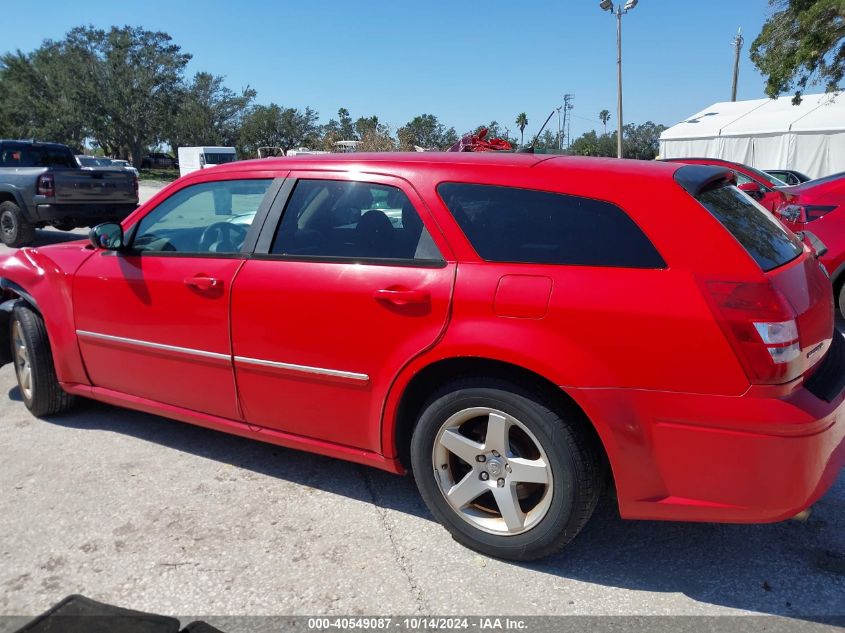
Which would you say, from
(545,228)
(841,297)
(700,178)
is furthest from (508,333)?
(841,297)

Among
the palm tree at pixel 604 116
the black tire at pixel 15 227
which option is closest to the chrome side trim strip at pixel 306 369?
the black tire at pixel 15 227

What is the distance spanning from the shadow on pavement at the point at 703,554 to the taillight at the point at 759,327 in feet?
2.95

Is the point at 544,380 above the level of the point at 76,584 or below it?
above

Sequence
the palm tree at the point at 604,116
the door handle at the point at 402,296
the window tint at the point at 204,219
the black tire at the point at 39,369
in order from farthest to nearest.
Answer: the palm tree at the point at 604,116
the black tire at the point at 39,369
the window tint at the point at 204,219
the door handle at the point at 402,296

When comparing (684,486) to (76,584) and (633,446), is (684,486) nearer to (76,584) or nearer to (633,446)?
(633,446)

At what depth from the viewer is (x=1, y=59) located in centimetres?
5109

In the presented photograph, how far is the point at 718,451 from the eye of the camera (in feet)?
7.98

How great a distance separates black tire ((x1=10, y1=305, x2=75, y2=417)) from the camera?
424 cm

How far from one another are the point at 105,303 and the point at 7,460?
3.37 ft

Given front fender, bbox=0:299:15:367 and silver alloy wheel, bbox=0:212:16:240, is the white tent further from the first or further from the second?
front fender, bbox=0:299:15:367

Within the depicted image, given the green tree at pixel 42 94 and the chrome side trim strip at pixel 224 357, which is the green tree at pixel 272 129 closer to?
the green tree at pixel 42 94

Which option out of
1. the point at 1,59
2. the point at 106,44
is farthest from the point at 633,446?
the point at 1,59

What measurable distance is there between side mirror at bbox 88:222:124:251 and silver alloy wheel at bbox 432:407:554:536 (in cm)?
223

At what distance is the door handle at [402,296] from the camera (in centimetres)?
288
